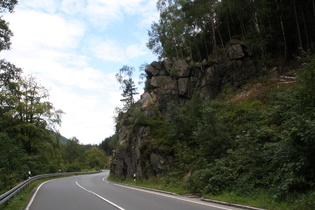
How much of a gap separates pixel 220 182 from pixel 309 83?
6.15m

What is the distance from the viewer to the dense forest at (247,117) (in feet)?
31.7

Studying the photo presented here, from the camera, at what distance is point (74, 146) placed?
91.4m

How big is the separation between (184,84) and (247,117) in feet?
44.4

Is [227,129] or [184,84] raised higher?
[184,84]

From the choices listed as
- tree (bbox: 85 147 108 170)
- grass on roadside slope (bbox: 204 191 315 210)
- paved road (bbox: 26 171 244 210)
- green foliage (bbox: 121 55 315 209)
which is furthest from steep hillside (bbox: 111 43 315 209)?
tree (bbox: 85 147 108 170)

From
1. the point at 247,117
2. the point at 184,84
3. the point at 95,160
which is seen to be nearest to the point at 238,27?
the point at 184,84

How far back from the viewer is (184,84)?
3059cm

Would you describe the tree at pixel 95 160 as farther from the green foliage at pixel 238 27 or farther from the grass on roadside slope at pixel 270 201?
the grass on roadside slope at pixel 270 201

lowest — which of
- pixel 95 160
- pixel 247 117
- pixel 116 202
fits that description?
pixel 95 160

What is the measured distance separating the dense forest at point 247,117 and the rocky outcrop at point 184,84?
654 millimetres

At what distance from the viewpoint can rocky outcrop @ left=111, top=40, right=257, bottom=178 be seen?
2769 centimetres

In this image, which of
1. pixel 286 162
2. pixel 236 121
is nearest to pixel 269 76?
pixel 236 121

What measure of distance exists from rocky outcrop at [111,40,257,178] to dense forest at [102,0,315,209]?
654 millimetres

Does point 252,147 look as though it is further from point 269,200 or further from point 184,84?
point 184,84
